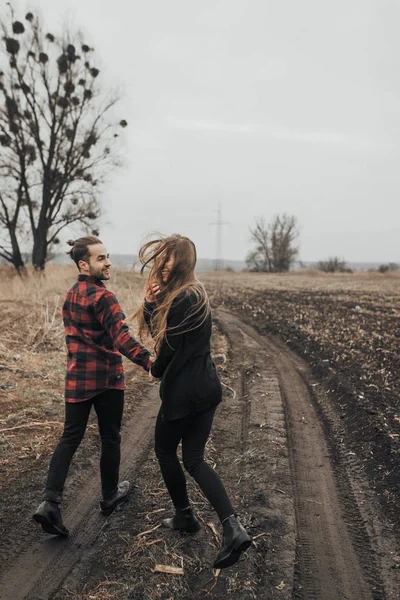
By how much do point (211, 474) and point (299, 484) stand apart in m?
1.44

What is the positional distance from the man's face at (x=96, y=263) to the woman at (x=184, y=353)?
540 mm

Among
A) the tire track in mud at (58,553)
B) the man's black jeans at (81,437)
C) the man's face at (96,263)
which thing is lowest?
the tire track in mud at (58,553)

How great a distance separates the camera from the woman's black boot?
2805 millimetres

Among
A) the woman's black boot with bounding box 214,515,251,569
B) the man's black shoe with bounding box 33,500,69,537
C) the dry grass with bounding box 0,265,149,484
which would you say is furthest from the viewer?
the dry grass with bounding box 0,265,149,484

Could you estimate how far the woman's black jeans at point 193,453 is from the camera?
9.87 feet

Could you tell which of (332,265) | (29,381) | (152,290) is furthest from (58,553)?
(332,265)

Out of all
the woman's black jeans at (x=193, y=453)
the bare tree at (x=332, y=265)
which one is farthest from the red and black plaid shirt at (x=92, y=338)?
the bare tree at (x=332, y=265)

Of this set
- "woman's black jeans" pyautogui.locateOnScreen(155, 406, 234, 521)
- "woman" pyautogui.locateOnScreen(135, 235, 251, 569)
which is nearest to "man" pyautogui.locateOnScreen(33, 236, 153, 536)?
"woman" pyautogui.locateOnScreen(135, 235, 251, 569)

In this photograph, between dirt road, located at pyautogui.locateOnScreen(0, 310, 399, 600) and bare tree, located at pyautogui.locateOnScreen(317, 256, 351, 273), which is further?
bare tree, located at pyautogui.locateOnScreen(317, 256, 351, 273)

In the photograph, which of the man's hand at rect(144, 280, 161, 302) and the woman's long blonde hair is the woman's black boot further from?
the man's hand at rect(144, 280, 161, 302)

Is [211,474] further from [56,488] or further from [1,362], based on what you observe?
[1,362]

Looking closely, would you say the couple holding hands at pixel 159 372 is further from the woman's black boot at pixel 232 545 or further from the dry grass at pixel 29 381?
the dry grass at pixel 29 381

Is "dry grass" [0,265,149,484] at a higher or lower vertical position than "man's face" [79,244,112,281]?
lower

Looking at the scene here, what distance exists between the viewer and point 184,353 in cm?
296
